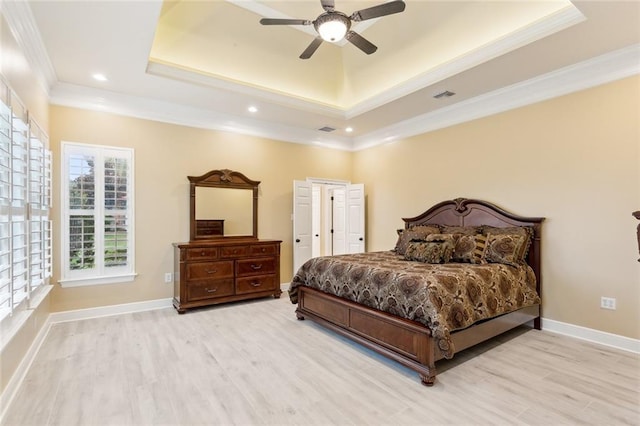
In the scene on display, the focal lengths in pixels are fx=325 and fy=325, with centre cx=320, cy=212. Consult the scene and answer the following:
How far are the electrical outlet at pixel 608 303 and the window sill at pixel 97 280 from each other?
547cm

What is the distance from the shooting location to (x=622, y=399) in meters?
2.29

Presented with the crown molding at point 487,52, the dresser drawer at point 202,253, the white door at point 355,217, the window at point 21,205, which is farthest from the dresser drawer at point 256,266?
the crown molding at point 487,52

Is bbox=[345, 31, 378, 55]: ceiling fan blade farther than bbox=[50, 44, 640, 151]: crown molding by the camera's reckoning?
No

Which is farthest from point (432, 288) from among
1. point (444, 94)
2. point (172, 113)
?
point (172, 113)

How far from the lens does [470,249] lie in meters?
3.80

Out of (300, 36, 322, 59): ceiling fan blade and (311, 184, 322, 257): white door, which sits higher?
(300, 36, 322, 59): ceiling fan blade

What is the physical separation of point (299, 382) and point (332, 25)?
2787 millimetres

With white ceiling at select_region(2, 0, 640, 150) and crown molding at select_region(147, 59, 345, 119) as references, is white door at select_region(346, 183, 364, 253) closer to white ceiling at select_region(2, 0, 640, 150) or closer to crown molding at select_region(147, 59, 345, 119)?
white ceiling at select_region(2, 0, 640, 150)

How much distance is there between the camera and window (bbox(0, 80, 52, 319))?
7.26 ft

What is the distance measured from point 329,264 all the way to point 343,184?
2950mm

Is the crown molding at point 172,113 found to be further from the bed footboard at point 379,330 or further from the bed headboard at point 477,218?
the bed footboard at point 379,330

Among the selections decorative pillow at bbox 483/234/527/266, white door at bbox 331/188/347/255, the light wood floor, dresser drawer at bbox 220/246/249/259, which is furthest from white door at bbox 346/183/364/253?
the light wood floor

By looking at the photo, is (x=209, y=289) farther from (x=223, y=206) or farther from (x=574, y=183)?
(x=574, y=183)

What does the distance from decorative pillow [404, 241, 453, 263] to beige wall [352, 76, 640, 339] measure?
107cm
